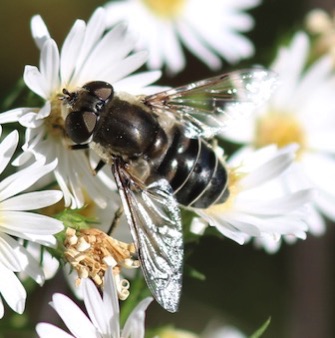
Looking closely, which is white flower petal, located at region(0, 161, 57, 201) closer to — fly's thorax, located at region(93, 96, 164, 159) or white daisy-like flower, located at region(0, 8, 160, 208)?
white daisy-like flower, located at region(0, 8, 160, 208)

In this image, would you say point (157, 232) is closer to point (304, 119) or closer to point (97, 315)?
point (97, 315)

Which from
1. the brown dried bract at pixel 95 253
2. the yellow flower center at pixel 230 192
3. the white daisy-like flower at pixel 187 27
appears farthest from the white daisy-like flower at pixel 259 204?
the white daisy-like flower at pixel 187 27

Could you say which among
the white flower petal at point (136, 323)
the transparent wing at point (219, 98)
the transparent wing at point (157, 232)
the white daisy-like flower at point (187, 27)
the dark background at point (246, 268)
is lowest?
the dark background at point (246, 268)

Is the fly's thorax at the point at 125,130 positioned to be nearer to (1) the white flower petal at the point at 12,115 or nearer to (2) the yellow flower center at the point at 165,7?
(1) the white flower petal at the point at 12,115

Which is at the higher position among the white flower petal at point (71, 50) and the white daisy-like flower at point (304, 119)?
the white flower petal at point (71, 50)

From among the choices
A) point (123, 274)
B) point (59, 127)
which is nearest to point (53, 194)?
point (59, 127)
